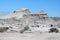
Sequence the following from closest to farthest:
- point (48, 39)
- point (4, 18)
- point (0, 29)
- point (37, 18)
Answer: point (48, 39) → point (0, 29) → point (4, 18) → point (37, 18)

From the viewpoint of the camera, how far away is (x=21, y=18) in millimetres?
43156

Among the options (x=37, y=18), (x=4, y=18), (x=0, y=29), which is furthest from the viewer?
(x=37, y=18)

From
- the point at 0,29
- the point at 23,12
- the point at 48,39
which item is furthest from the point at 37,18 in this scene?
the point at 48,39

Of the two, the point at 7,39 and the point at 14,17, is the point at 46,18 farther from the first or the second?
the point at 7,39

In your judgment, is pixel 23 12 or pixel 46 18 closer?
pixel 23 12

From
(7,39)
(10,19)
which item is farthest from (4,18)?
(7,39)

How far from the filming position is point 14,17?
43.8 meters

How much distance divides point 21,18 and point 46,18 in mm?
20244

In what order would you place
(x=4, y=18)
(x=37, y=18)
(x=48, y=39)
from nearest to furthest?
(x=48, y=39) → (x=4, y=18) → (x=37, y=18)

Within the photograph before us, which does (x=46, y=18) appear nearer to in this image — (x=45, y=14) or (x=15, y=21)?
(x=45, y=14)

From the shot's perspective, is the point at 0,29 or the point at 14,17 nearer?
the point at 0,29

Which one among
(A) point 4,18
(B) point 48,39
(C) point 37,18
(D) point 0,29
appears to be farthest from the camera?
(C) point 37,18

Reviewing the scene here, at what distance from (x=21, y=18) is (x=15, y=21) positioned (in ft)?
7.12

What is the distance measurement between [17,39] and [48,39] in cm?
258
